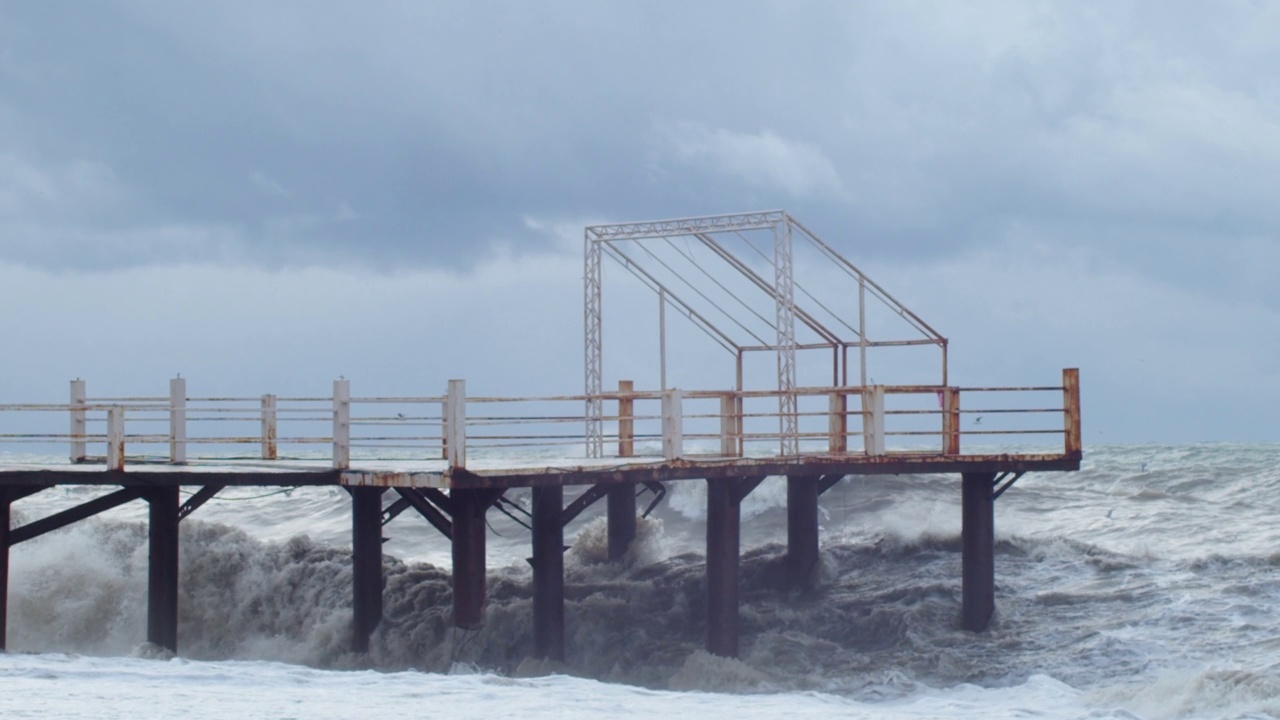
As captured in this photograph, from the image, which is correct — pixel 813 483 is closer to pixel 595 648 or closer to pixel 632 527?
pixel 632 527

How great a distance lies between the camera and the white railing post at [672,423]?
55.1 ft

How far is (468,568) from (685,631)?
16.1 feet

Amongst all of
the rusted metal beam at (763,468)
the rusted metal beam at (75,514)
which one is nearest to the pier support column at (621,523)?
the rusted metal beam at (763,468)

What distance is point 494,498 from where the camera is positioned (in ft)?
50.1

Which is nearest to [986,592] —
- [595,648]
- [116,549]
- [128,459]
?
[595,648]

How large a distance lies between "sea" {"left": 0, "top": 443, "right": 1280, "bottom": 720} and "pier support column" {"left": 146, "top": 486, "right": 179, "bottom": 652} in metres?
0.36

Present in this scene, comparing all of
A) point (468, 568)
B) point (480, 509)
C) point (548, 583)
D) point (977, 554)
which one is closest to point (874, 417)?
point (977, 554)

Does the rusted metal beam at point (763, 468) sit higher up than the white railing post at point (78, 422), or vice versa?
the white railing post at point (78, 422)

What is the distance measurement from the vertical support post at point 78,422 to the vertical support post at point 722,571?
854 centimetres

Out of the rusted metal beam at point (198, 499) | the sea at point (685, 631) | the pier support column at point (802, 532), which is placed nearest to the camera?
the sea at point (685, 631)

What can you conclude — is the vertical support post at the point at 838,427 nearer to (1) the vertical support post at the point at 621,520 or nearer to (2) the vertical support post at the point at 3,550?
(1) the vertical support post at the point at 621,520

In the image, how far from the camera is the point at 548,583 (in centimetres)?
1661

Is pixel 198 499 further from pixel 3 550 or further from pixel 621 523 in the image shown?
pixel 621 523

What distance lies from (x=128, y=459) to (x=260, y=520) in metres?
15.5
